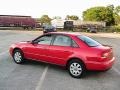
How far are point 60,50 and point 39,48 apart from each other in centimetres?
111

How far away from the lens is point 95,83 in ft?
29.9

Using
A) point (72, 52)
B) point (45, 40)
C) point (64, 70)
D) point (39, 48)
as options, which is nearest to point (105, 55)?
point (72, 52)

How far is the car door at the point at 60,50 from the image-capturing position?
10062 millimetres

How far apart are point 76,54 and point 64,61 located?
597 millimetres

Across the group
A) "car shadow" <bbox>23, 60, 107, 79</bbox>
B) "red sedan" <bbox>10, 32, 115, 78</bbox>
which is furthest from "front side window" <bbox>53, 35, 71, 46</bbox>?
"car shadow" <bbox>23, 60, 107, 79</bbox>

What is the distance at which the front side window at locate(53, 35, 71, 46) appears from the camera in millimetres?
10252

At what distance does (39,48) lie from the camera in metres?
11.0

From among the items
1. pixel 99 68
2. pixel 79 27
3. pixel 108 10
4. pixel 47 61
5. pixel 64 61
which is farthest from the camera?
pixel 108 10

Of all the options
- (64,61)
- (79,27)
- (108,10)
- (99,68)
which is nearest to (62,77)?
(64,61)

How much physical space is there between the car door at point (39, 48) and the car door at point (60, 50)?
10.6 inches

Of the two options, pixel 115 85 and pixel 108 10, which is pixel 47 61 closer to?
pixel 115 85

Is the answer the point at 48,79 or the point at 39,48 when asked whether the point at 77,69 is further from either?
the point at 39,48

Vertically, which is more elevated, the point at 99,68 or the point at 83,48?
the point at 83,48

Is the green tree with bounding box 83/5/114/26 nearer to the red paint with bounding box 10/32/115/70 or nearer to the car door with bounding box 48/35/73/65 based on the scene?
the red paint with bounding box 10/32/115/70
